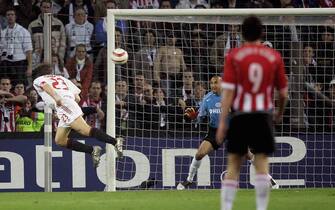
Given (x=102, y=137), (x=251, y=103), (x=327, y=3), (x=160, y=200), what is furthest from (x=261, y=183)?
(x=327, y=3)

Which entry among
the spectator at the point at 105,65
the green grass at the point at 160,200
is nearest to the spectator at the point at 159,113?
the spectator at the point at 105,65

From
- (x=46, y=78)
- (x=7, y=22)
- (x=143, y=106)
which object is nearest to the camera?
(x=46, y=78)

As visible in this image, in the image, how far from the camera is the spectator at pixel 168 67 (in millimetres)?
17547

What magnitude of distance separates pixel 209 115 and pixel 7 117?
3.61m

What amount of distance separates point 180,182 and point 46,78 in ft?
9.90

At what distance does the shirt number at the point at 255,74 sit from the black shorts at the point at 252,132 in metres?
0.29

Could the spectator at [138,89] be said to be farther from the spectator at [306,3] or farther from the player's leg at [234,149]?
the player's leg at [234,149]

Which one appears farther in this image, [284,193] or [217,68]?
[217,68]

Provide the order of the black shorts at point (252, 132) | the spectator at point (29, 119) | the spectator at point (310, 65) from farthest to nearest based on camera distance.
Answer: the spectator at point (29, 119)
the spectator at point (310, 65)
the black shorts at point (252, 132)

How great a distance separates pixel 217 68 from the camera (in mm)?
17703

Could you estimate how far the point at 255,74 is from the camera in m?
9.70

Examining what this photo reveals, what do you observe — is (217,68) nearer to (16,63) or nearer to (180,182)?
(180,182)

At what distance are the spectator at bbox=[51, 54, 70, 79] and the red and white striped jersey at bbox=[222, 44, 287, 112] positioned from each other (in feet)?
28.4

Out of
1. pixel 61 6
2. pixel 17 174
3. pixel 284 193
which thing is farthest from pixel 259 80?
pixel 61 6
